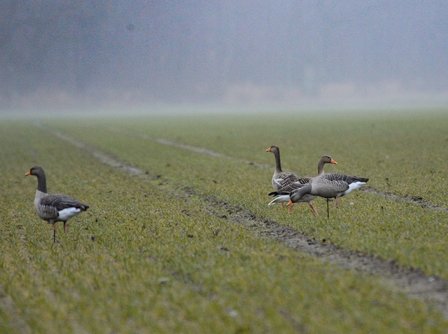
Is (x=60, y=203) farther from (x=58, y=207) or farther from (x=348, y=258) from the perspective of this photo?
(x=348, y=258)

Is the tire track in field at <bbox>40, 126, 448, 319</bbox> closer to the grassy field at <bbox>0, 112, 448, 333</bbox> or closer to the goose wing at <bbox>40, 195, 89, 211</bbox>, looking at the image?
the grassy field at <bbox>0, 112, 448, 333</bbox>

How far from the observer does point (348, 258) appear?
14.1 metres

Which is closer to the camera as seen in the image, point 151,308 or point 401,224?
→ point 151,308

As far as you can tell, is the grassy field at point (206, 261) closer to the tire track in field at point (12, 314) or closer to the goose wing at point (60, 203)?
the tire track in field at point (12, 314)

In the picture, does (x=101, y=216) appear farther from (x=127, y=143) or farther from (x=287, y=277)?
(x=127, y=143)

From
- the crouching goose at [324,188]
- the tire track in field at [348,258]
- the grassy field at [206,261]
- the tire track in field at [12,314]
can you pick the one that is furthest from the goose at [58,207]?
the crouching goose at [324,188]

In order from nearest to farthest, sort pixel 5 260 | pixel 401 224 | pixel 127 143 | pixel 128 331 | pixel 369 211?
pixel 128 331 → pixel 5 260 → pixel 401 224 → pixel 369 211 → pixel 127 143

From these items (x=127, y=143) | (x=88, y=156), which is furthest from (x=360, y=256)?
(x=127, y=143)

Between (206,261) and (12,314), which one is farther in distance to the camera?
(206,261)

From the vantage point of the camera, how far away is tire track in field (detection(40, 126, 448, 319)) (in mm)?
11664

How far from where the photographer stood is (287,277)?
1265 centimetres

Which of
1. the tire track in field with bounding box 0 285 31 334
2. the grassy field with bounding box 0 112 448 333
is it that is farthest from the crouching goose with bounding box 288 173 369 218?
the tire track in field with bounding box 0 285 31 334

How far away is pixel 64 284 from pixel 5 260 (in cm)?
305

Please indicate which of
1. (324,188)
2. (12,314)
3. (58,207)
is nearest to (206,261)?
(12,314)
